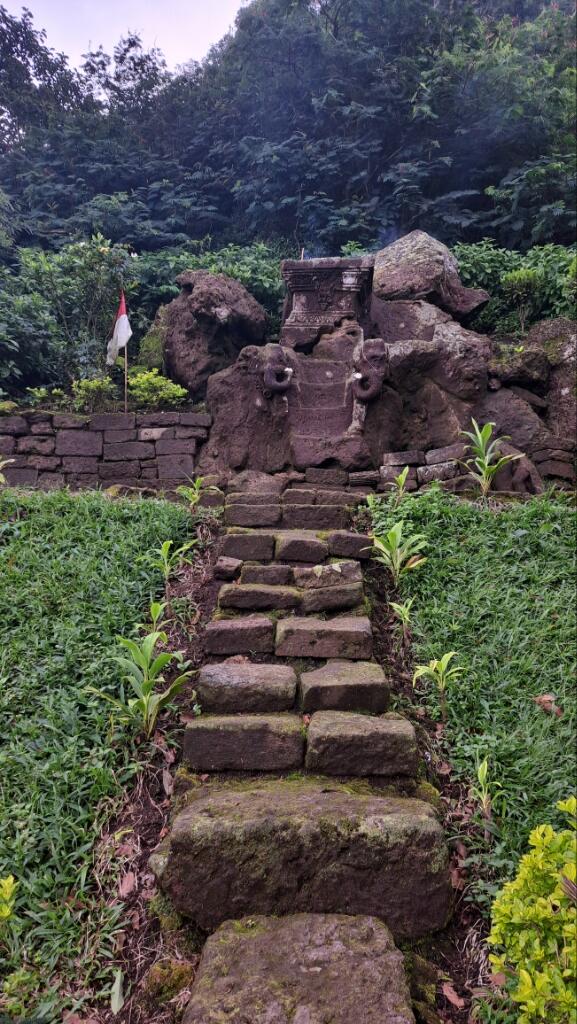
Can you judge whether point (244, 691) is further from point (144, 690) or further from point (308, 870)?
point (308, 870)

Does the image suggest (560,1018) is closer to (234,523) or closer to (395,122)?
(234,523)

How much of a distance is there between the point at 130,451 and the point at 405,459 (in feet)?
9.59

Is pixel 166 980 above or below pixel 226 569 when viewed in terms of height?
below

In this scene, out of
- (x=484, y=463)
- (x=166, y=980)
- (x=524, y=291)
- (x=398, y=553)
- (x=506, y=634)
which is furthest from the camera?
(x=524, y=291)

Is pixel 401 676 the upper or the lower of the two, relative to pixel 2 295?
lower

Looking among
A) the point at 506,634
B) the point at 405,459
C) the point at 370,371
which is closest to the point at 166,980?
the point at 506,634

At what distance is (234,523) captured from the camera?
433 cm

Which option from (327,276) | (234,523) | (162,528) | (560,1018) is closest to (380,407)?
(327,276)

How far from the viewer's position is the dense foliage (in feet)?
34.4

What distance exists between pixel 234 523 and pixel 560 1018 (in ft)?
11.1

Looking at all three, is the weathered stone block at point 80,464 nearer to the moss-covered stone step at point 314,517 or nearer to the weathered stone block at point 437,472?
the moss-covered stone step at point 314,517

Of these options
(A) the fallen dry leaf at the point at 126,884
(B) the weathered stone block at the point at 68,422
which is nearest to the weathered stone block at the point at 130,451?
(B) the weathered stone block at the point at 68,422

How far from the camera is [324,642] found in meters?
2.96

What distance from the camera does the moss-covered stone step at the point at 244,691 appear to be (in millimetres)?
2607
